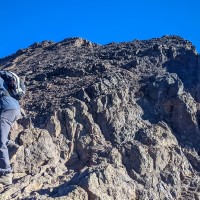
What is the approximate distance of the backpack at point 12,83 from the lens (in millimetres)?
11680

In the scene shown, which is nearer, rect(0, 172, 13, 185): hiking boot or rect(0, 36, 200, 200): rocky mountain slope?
rect(0, 172, 13, 185): hiking boot

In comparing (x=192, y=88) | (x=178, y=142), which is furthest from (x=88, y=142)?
(x=192, y=88)

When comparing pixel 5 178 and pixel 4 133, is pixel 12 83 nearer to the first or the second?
pixel 4 133

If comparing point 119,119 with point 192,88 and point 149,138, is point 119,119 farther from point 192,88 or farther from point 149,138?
point 192,88

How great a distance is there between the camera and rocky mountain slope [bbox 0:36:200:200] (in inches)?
515

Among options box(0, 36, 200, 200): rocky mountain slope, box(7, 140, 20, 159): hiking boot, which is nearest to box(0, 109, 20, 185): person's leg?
box(0, 36, 200, 200): rocky mountain slope

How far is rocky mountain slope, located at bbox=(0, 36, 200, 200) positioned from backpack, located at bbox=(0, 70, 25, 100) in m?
2.39

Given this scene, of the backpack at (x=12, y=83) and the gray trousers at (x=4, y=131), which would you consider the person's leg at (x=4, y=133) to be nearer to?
the gray trousers at (x=4, y=131)

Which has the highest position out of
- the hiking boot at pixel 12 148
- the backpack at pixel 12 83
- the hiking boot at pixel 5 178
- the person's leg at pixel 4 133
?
the backpack at pixel 12 83

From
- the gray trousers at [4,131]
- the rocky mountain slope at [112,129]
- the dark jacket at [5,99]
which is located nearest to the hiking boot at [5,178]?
the rocky mountain slope at [112,129]

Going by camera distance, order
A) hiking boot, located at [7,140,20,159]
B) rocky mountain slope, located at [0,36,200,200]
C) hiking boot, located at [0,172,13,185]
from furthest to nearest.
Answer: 1. hiking boot, located at [7,140,20,159]
2. rocky mountain slope, located at [0,36,200,200]
3. hiking boot, located at [0,172,13,185]

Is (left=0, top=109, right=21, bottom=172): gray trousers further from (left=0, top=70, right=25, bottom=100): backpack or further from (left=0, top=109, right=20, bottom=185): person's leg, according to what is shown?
(left=0, top=70, right=25, bottom=100): backpack

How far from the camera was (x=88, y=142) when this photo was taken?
17141 millimetres

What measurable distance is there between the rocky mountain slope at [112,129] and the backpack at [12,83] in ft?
7.85
